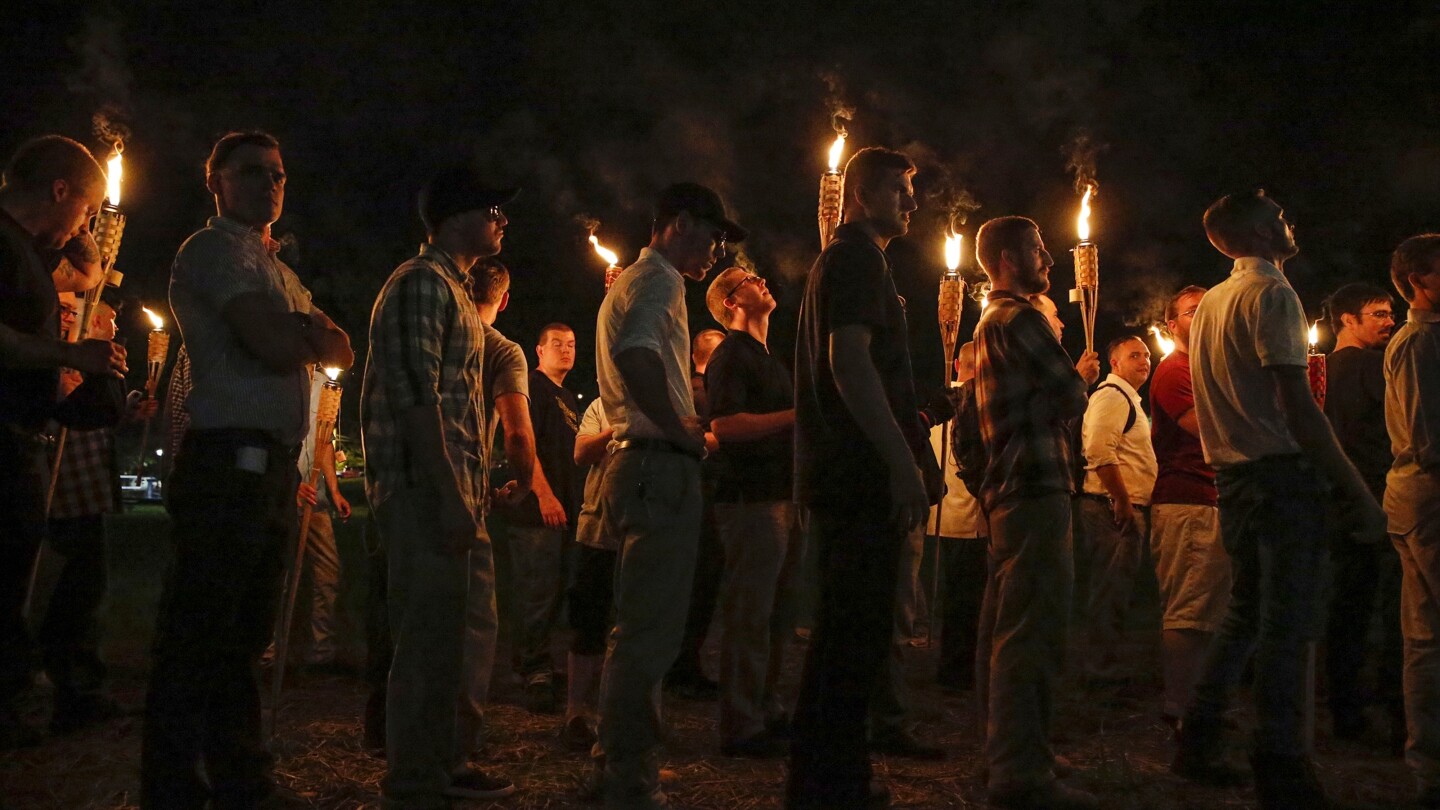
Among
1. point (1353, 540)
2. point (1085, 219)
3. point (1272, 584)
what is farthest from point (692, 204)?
point (1353, 540)

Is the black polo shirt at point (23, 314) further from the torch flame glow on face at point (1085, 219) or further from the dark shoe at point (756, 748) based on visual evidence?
the torch flame glow on face at point (1085, 219)

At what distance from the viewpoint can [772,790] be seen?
175 inches

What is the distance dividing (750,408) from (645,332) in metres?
1.72

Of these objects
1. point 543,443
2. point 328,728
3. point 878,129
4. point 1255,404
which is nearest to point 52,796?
point 328,728

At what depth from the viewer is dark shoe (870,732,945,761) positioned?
5012 millimetres

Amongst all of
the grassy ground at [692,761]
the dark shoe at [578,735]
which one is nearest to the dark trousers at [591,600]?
the dark shoe at [578,735]

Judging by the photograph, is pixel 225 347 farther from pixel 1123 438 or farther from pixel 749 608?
pixel 1123 438

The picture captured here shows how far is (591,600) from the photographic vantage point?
5.43m

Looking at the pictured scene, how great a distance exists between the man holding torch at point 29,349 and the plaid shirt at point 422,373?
0.86 metres

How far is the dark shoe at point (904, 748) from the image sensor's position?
5012 mm

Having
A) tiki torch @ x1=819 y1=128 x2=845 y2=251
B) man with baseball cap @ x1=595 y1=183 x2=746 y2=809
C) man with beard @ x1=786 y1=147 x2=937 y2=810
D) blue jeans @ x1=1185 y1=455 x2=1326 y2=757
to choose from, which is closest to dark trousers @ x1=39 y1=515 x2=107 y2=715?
man with baseball cap @ x1=595 y1=183 x2=746 y2=809

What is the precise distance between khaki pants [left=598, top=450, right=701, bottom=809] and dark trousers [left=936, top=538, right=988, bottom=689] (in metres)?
3.28

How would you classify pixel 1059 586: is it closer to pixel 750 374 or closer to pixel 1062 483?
pixel 1062 483

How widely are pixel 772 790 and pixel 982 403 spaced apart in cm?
182
